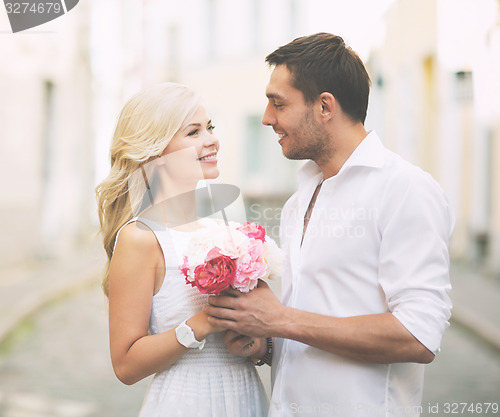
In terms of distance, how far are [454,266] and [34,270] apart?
7790mm

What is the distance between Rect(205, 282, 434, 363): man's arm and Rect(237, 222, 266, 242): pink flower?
7.1 inches

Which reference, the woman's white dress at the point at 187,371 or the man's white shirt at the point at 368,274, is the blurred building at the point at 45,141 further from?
the man's white shirt at the point at 368,274

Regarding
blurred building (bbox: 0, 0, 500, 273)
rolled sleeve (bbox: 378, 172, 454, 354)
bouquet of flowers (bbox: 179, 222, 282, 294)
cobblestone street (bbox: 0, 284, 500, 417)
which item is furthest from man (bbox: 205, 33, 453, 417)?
blurred building (bbox: 0, 0, 500, 273)

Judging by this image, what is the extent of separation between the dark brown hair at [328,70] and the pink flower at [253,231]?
56 centimetres

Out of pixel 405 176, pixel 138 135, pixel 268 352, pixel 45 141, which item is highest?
pixel 138 135

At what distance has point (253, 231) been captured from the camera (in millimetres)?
2209

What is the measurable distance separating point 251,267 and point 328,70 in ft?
2.70

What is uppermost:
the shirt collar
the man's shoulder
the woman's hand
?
the shirt collar

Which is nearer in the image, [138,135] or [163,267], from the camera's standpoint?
[163,267]

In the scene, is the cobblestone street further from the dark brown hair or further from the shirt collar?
the dark brown hair

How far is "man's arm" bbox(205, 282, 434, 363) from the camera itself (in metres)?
2.07

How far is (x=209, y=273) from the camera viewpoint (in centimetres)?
206

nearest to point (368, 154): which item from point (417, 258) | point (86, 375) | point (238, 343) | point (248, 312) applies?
point (417, 258)

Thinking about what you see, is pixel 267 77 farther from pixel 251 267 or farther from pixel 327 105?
pixel 251 267
